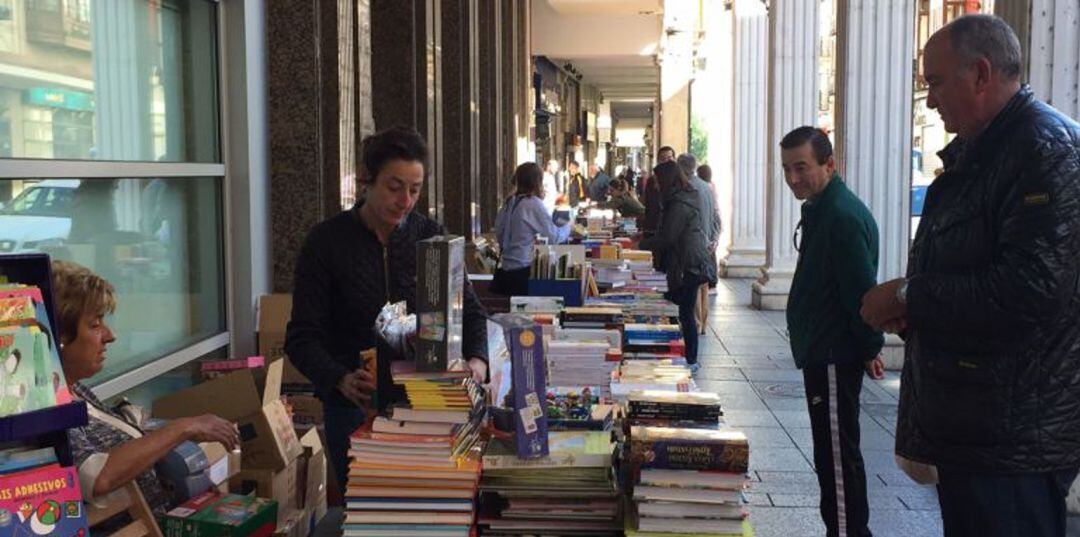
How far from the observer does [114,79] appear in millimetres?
4488

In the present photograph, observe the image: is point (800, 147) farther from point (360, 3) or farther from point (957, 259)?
point (360, 3)

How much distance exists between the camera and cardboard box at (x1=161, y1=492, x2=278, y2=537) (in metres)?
3.01

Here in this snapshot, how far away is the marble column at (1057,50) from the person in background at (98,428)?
4029mm

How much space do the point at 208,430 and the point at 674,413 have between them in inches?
50.7

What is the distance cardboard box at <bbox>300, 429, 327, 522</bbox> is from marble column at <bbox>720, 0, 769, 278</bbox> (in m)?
13.7

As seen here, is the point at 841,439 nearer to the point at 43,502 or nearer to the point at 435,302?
the point at 435,302

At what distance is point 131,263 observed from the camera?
15.0 feet

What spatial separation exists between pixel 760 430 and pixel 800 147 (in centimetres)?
309

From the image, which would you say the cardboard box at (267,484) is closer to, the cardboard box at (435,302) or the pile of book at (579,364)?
the pile of book at (579,364)

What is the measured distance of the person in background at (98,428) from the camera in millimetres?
2623

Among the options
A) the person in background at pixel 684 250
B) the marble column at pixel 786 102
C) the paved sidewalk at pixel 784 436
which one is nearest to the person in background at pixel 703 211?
the person in background at pixel 684 250

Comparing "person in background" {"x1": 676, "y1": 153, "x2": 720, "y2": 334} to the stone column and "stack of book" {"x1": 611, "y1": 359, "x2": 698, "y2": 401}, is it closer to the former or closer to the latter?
the stone column

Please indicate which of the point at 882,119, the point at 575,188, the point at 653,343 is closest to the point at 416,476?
the point at 653,343

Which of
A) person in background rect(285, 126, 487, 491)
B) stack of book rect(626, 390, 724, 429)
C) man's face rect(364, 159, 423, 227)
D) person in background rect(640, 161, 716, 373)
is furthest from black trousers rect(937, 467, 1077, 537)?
person in background rect(640, 161, 716, 373)
